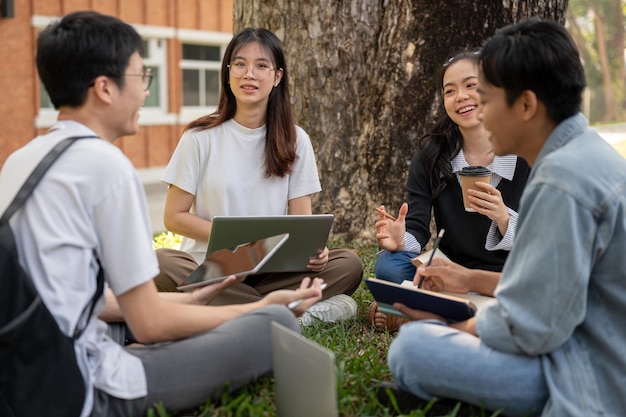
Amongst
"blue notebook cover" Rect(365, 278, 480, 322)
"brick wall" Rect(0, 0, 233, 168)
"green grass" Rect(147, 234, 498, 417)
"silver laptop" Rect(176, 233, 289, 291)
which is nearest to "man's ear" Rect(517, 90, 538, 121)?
"blue notebook cover" Rect(365, 278, 480, 322)

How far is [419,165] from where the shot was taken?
14.0 ft

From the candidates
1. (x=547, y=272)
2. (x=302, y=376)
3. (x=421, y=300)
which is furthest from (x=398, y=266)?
(x=547, y=272)

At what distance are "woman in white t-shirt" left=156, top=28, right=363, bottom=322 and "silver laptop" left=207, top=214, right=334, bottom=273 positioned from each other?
0.32 metres

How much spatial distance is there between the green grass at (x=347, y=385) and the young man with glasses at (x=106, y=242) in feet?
0.20

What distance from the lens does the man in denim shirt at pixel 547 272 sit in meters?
2.35

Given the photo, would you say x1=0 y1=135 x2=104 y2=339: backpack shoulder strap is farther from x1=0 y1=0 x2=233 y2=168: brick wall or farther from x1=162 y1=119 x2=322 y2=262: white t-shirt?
x1=0 y1=0 x2=233 y2=168: brick wall

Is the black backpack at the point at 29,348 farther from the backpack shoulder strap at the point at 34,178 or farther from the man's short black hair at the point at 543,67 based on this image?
the man's short black hair at the point at 543,67

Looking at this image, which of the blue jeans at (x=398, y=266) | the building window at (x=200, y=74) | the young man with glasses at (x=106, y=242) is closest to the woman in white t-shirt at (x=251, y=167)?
the blue jeans at (x=398, y=266)

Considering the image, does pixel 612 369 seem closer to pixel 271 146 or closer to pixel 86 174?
pixel 86 174

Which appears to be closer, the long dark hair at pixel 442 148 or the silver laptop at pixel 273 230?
the silver laptop at pixel 273 230

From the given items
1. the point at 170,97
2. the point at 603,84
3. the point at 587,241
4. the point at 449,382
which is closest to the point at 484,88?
the point at 587,241

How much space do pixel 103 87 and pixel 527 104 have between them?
1.32 m

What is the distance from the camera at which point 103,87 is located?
2570mm

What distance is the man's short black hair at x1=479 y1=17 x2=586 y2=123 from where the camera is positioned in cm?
246
